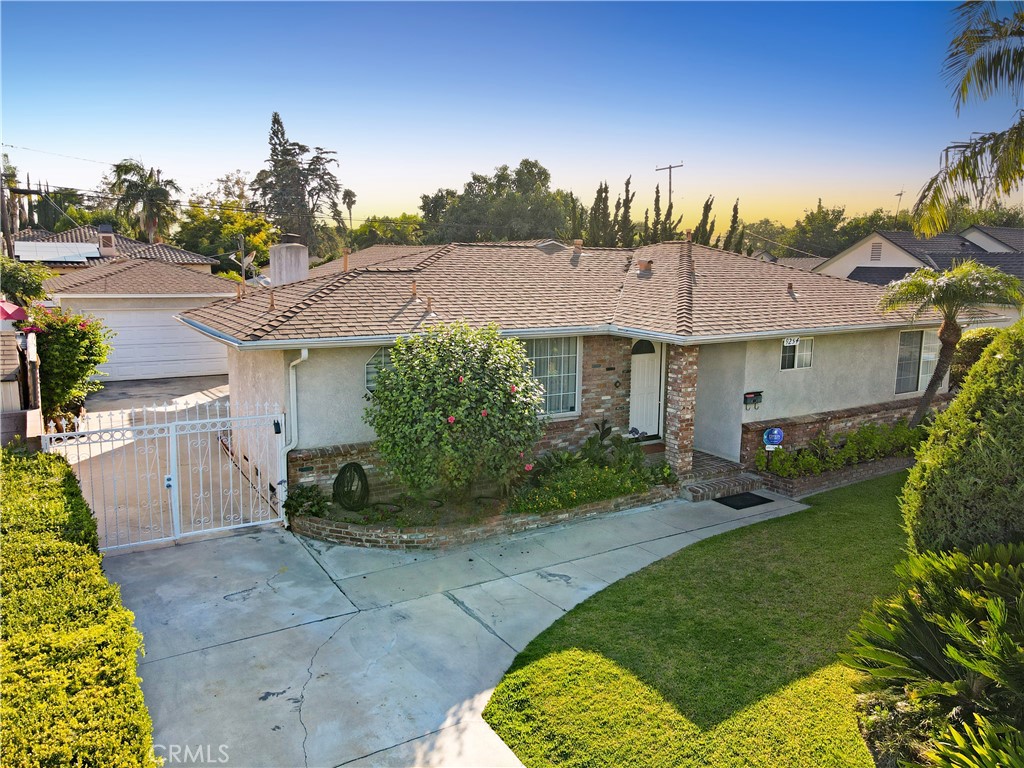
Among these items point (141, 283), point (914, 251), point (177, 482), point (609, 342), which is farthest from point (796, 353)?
point (914, 251)

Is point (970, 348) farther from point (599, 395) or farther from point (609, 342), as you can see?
point (599, 395)

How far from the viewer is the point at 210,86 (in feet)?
48.4

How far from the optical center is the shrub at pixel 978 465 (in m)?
5.52

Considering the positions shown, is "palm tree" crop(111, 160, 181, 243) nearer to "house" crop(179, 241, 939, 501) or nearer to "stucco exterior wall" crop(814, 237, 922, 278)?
"house" crop(179, 241, 939, 501)

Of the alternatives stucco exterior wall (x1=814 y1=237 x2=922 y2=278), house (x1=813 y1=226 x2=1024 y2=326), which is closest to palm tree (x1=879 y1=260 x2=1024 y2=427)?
house (x1=813 y1=226 x2=1024 y2=326)

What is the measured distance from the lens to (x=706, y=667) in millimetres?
6336

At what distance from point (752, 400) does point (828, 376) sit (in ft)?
8.33

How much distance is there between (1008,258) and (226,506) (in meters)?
35.1

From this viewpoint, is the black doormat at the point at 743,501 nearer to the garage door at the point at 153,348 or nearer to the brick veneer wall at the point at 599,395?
the brick veneer wall at the point at 599,395

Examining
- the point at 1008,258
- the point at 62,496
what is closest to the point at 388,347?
the point at 62,496

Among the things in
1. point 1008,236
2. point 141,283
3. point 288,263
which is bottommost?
point 141,283

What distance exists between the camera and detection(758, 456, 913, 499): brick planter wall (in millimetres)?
11804

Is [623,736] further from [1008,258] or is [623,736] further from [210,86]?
[1008,258]

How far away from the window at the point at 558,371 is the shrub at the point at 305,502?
14.0ft
